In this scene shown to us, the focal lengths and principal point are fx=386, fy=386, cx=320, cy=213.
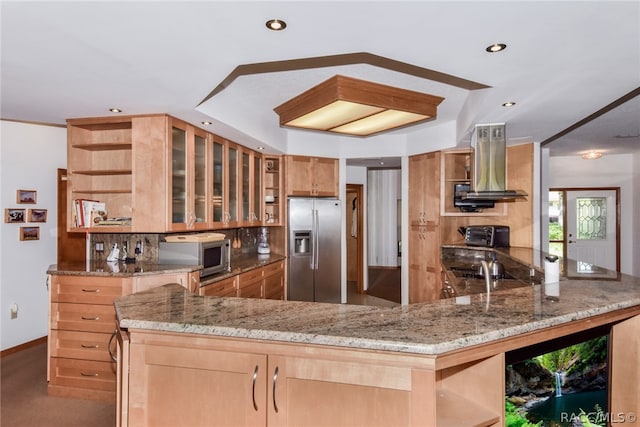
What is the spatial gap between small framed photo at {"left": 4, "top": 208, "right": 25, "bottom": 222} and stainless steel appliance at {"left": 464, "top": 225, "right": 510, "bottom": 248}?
500 cm

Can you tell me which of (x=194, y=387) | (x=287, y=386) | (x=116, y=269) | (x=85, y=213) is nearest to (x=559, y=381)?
(x=287, y=386)

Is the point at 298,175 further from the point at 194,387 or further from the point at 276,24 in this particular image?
the point at 194,387

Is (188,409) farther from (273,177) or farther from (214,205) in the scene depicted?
(273,177)

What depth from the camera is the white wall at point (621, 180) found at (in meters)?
6.48

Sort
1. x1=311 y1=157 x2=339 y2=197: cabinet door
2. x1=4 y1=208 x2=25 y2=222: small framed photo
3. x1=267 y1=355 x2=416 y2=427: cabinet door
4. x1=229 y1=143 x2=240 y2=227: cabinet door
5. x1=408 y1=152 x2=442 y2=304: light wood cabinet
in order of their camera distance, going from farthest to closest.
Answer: x1=311 y1=157 x2=339 y2=197: cabinet door
x1=408 y1=152 x2=442 y2=304: light wood cabinet
x1=229 y1=143 x2=240 y2=227: cabinet door
x1=4 y1=208 x2=25 y2=222: small framed photo
x1=267 y1=355 x2=416 y2=427: cabinet door

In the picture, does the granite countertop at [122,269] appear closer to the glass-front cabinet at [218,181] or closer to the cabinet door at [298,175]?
the glass-front cabinet at [218,181]

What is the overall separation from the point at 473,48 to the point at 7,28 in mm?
2278

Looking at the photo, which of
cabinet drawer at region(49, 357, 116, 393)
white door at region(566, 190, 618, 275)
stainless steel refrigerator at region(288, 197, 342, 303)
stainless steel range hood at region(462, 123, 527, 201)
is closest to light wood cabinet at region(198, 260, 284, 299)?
stainless steel refrigerator at region(288, 197, 342, 303)

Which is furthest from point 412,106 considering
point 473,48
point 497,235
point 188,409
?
point 188,409

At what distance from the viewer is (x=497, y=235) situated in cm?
454

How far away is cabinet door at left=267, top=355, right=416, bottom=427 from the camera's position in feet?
3.90

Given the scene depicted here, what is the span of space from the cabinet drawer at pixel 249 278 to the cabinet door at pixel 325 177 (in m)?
1.60

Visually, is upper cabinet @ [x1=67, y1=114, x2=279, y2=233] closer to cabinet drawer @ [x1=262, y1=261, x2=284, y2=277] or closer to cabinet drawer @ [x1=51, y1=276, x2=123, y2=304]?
cabinet drawer @ [x1=51, y1=276, x2=123, y2=304]

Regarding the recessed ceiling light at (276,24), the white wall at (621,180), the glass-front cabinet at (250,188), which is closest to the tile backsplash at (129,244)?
the glass-front cabinet at (250,188)
